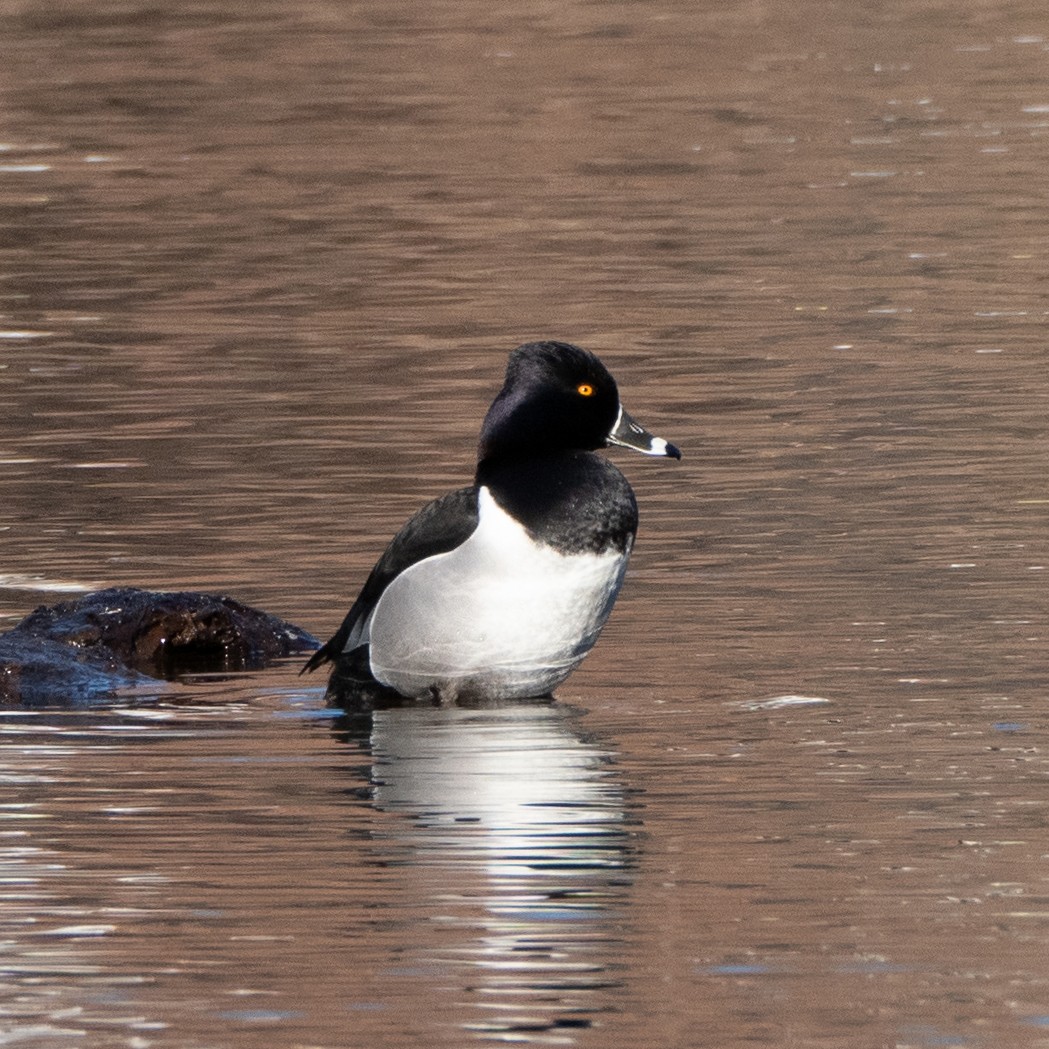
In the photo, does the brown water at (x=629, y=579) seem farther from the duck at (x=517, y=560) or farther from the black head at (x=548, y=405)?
the black head at (x=548, y=405)

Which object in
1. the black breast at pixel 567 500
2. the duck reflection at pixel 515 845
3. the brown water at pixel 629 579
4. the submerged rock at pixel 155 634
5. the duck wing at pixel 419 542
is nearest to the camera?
the duck reflection at pixel 515 845

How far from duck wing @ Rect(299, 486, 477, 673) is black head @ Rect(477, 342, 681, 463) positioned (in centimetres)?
17

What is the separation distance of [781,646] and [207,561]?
2688mm

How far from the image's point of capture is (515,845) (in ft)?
23.0

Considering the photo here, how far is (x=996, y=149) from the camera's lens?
23344mm

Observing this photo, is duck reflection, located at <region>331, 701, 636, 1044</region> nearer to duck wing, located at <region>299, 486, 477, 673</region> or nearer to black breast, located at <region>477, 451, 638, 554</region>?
duck wing, located at <region>299, 486, 477, 673</region>

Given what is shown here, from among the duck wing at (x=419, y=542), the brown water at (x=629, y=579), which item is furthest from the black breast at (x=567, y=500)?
the brown water at (x=629, y=579)

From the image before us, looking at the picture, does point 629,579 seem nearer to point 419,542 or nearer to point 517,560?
point 419,542

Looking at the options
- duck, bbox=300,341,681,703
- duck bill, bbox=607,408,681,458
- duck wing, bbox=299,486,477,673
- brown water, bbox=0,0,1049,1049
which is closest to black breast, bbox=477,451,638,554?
duck, bbox=300,341,681,703

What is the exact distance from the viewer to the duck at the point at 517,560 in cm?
840

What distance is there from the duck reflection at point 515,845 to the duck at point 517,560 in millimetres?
172

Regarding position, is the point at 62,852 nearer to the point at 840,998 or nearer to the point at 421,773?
the point at 421,773

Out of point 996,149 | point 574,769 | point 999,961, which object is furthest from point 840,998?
point 996,149

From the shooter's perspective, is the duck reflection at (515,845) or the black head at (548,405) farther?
the black head at (548,405)
